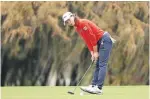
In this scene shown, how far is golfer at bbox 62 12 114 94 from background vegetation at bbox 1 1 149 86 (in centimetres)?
399

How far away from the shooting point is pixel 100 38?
6.14 metres

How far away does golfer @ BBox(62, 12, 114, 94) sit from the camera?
19.6 feet

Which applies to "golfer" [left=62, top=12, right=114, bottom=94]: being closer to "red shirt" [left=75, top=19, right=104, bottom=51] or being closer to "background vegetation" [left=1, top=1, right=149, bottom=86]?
"red shirt" [left=75, top=19, right=104, bottom=51]

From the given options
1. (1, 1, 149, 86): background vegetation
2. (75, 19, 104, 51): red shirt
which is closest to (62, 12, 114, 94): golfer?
(75, 19, 104, 51): red shirt

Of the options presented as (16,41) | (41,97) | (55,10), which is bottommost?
(41,97)

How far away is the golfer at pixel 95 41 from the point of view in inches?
235

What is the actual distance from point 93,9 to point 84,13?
223 mm

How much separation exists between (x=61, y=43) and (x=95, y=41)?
4.17 metres

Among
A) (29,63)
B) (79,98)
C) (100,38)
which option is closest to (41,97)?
(79,98)

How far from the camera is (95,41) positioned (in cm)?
602

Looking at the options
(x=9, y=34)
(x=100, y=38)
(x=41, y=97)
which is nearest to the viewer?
(x=100, y=38)

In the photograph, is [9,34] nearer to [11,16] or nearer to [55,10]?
[11,16]

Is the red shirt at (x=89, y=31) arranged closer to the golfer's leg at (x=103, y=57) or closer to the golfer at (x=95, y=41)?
the golfer at (x=95, y=41)

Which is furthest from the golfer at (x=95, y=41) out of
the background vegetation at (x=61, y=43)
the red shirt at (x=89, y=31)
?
the background vegetation at (x=61, y=43)
